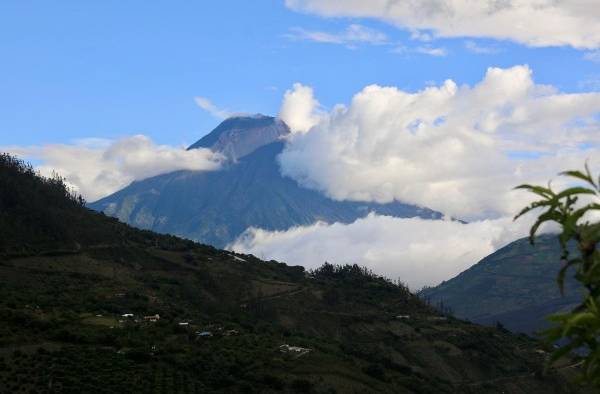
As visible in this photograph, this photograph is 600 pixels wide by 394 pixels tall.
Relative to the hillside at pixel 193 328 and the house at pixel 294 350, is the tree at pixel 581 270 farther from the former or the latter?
the house at pixel 294 350

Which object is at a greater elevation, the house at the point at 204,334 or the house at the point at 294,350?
the house at the point at 204,334

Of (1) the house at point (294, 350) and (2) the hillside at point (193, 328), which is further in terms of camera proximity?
(1) the house at point (294, 350)

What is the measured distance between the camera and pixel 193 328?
107 metres

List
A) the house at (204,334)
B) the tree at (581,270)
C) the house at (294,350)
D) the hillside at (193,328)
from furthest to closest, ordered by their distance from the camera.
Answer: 1. the house at (204,334)
2. the house at (294,350)
3. the hillside at (193,328)
4. the tree at (581,270)

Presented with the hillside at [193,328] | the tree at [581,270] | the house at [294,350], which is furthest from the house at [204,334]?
the tree at [581,270]

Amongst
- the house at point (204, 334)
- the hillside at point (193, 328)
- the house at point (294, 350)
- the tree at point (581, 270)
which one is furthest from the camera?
the house at point (204, 334)

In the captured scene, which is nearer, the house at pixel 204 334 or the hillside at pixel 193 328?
the hillside at pixel 193 328

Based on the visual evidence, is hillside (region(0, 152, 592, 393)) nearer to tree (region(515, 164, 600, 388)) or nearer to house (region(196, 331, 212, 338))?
house (region(196, 331, 212, 338))

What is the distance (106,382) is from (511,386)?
3430 inches

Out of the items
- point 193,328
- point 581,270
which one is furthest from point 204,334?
point 581,270

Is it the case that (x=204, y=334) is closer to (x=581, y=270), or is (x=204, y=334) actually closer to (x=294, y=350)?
(x=294, y=350)

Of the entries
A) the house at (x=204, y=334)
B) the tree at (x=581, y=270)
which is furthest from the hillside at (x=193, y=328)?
the tree at (x=581, y=270)

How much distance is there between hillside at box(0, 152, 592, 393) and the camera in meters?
78.4

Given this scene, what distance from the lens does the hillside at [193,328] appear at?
257 feet
